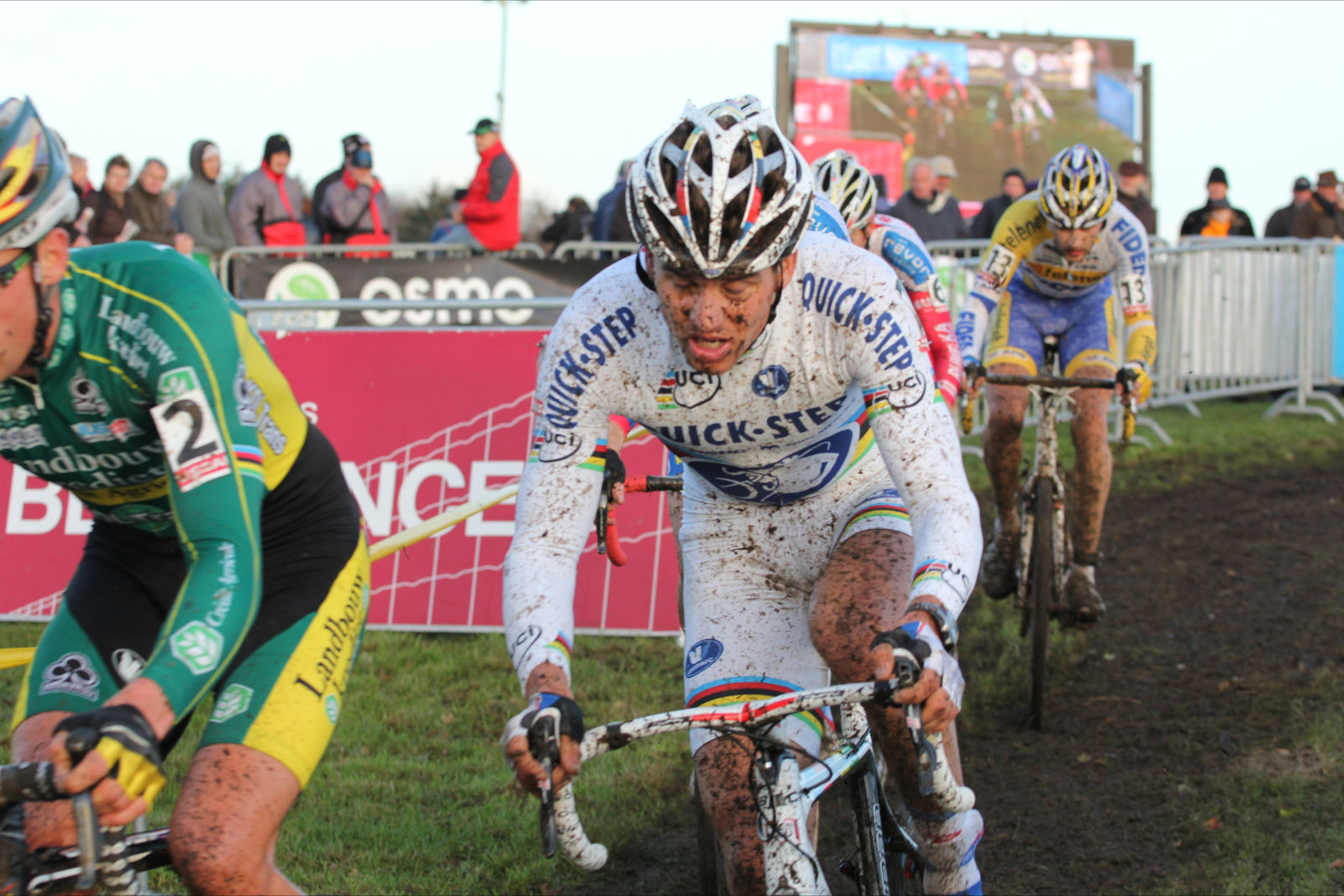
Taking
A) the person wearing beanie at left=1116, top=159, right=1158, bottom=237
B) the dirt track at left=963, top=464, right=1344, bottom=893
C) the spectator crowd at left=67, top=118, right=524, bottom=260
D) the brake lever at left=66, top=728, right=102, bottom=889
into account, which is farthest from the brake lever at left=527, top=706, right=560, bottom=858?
the person wearing beanie at left=1116, top=159, right=1158, bottom=237

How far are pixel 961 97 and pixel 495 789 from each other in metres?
25.9

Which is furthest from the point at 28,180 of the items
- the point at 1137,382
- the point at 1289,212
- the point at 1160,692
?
the point at 1289,212

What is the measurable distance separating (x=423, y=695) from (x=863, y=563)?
13.1ft

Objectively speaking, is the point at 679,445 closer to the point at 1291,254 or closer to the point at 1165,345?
the point at 1165,345

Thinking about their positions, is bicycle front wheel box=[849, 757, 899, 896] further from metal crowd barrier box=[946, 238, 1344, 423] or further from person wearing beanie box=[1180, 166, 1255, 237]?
person wearing beanie box=[1180, 166, 1255, 237]

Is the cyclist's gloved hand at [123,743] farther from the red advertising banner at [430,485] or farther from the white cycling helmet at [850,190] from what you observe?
the red advertising banner at [430,485]

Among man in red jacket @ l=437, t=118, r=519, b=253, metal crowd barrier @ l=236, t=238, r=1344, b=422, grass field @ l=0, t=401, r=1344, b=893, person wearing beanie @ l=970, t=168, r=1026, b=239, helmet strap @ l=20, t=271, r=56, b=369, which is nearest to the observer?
helmet strap @ l=20, t=271, r=56, b=369

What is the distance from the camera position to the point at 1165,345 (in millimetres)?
14023

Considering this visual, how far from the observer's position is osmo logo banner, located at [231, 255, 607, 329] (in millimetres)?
12859

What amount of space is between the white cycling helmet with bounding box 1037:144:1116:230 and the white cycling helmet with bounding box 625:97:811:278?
4.71m

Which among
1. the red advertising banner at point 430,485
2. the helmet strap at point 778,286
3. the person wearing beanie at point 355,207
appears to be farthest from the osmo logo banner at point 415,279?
the helmet strap at point 778,286

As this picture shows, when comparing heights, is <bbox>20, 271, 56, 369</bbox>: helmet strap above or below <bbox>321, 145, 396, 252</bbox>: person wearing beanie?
below

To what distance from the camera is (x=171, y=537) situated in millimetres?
3521

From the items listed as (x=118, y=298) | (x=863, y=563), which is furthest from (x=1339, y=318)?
(x=118, y=298)
